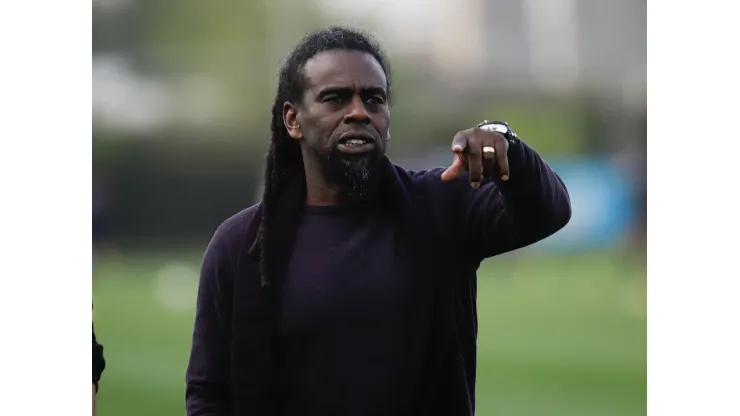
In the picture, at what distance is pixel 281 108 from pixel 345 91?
257mm

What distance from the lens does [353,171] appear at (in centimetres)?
202

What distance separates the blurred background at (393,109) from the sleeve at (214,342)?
778 millimetres

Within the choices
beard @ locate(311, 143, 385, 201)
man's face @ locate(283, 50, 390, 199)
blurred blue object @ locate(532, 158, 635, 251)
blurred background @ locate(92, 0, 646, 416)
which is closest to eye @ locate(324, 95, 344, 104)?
man's face @ locate(283, 50, 390, 199)

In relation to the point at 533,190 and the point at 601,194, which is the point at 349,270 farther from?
the point at 601,194

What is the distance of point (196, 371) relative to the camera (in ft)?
6.80

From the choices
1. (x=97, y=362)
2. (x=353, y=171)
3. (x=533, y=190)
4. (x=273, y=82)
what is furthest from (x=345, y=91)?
(x=273, y=82)

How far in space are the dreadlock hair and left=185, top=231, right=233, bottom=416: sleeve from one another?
0.30 ft

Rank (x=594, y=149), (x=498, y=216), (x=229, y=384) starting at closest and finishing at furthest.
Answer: (x=498, y=216)
(x=229, y=384)
(x=594, y=149)

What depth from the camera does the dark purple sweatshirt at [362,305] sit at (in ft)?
6.39

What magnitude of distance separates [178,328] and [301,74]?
647cm

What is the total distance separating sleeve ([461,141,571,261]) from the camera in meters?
1.82

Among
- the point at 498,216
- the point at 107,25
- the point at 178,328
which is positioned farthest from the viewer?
the point at 178,328
